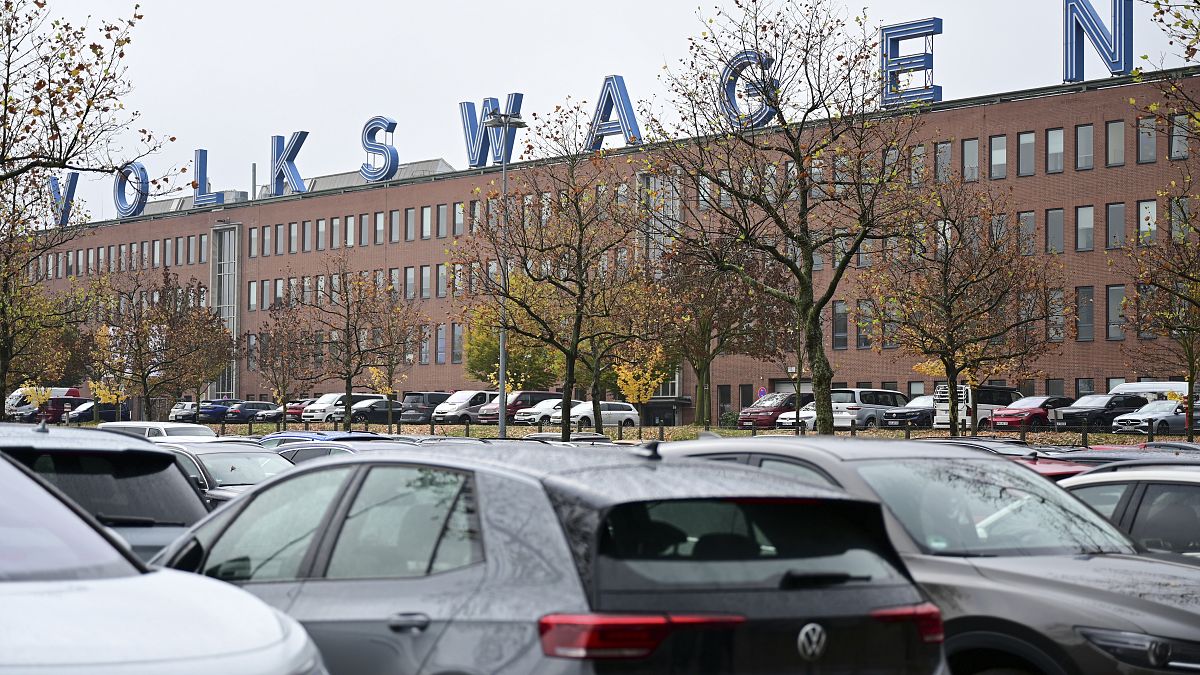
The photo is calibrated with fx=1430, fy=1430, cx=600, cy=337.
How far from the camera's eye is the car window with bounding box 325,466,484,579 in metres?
4.75

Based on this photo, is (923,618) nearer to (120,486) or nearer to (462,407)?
(120,486)

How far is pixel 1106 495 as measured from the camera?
8.80 metres

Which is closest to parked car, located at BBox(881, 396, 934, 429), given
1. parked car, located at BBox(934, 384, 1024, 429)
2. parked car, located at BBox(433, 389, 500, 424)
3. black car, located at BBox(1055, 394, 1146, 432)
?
parked car, located at BBox(934, 384, 1024, 429)

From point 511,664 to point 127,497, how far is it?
4047mm

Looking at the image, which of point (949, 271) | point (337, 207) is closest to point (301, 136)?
point (337, 207)

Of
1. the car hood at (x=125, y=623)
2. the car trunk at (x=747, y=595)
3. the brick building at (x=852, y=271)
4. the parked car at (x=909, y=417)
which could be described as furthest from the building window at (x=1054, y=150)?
the car hood at (x=125, y=623)

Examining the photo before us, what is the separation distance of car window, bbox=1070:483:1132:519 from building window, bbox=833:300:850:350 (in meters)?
61.8

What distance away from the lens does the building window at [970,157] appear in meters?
64.8

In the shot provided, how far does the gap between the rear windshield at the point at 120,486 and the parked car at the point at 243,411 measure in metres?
69.7

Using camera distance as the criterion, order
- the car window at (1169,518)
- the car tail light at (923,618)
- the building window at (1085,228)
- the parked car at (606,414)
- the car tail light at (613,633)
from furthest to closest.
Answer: the building window at (1085,228) → the parked car at (606,414) → the car window at (1169,518) → the car tail light at (923,618) → the car tail light at (613,633)

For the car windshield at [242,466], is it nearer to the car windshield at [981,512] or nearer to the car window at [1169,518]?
the car window at [1169,518]

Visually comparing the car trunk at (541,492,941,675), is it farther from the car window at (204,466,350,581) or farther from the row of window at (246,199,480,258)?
the row of window at (246,199,480,258)

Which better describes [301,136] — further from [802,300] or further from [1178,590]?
[1178,590]

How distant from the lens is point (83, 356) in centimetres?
7938
